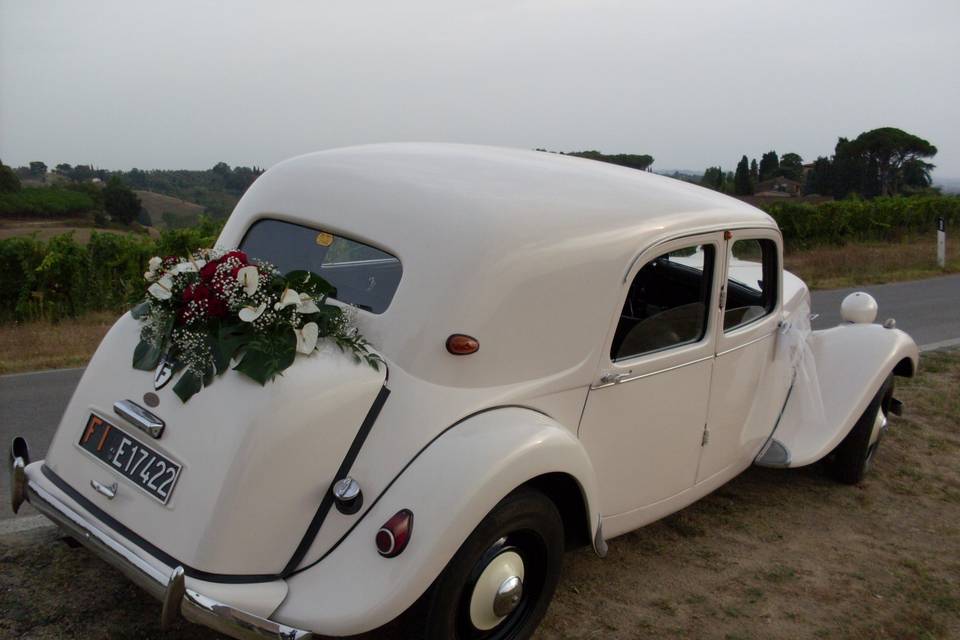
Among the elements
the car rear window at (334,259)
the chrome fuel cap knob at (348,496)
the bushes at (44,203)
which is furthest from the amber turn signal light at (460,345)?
the bushes at (44,203)

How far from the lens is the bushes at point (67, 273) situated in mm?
11242

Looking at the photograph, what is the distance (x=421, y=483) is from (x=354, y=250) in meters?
1.16

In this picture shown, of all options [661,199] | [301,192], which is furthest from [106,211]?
[661,199]

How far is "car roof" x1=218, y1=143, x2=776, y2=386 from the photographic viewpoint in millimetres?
3107

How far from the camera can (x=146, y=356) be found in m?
3.06

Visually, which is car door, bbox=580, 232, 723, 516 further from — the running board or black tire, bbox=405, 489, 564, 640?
the running board

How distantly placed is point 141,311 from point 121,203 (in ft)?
40.5

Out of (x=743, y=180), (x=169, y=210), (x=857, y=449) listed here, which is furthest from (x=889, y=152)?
(x=857, y=449)

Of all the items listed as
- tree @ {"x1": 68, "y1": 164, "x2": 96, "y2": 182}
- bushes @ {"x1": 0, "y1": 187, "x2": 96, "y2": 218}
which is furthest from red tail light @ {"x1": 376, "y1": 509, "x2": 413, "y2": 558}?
tree @ {"x1": 68, "y1": 164, "x2": 96, "y2": 182}

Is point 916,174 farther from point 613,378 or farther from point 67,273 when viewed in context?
point 613,378

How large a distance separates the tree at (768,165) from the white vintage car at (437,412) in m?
20.5

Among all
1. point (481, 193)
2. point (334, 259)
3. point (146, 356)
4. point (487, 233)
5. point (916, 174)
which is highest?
point (916, 174)

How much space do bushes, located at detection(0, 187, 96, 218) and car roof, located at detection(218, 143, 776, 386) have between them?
1193 centimetres

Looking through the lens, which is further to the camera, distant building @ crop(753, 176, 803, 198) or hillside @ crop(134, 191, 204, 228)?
distant building @ crop(753, 176, 803, 198)
